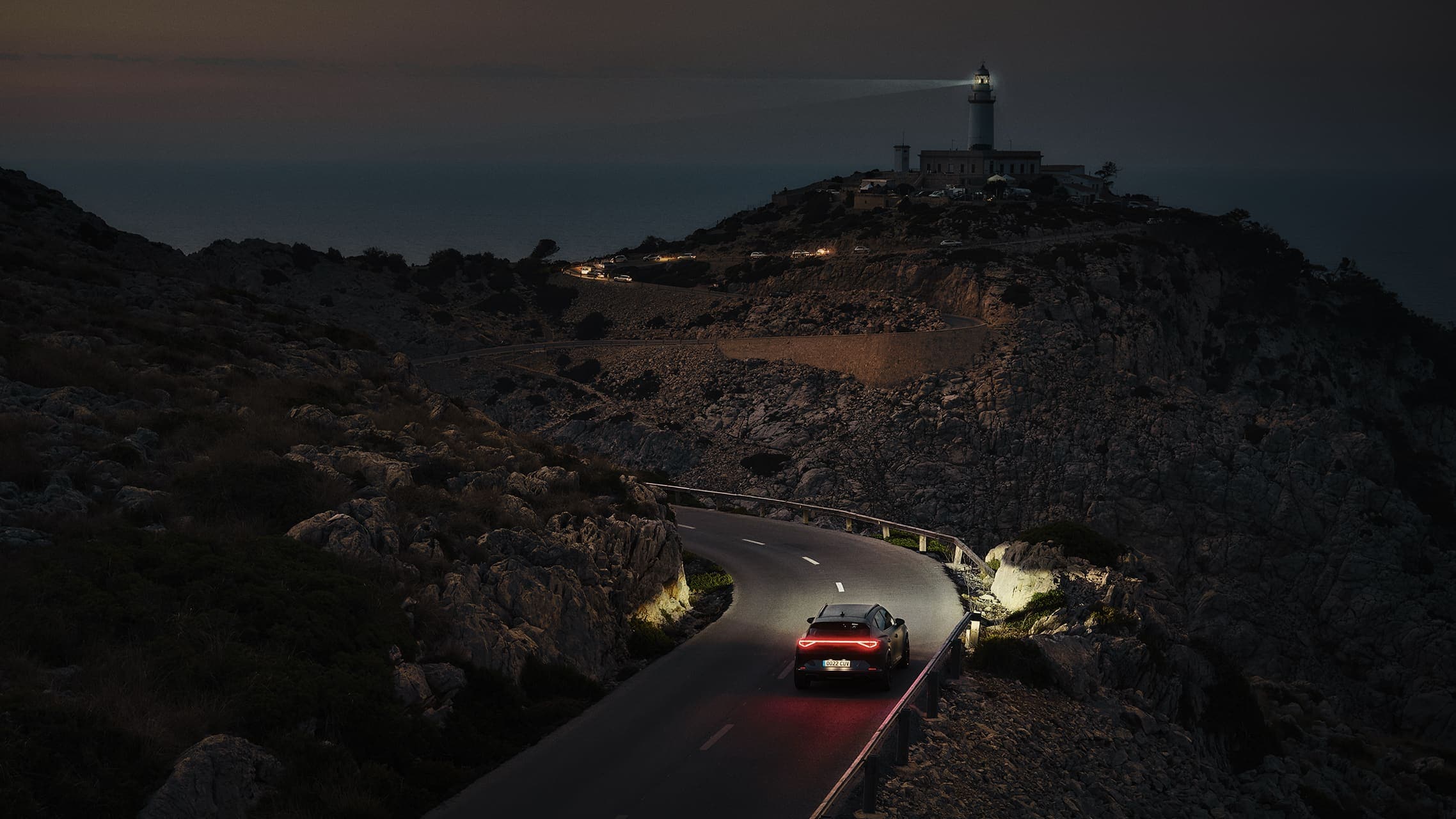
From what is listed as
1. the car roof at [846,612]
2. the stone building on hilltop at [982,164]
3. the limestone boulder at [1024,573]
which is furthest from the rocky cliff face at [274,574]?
the stone building on hilltop at [982,164]

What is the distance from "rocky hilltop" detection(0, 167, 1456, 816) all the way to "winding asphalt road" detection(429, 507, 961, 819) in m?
1.32

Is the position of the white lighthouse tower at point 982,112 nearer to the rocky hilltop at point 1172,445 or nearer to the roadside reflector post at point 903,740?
the rocky hilltop at point 1172,445

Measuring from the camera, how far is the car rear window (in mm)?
20359

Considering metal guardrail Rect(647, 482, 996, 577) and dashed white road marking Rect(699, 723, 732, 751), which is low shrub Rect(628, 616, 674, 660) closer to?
dashed white road marking Rect(699, 723, 732, 751)

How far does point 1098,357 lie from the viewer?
73.6 meters

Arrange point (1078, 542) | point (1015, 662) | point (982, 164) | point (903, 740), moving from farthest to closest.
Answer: point (982, 164), point (1078, 542), point (1015, 662), point (903, 740)

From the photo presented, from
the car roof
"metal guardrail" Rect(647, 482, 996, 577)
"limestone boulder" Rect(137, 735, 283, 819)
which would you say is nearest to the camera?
"limestone boulder" Rect(137, 735, 283, 819)

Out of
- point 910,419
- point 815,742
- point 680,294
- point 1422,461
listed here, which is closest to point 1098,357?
point 910,419

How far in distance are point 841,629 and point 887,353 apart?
5402cm

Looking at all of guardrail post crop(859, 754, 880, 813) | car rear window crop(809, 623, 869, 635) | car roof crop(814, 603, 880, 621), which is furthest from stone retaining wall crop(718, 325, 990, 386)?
guardrail post crop(859, 754, 880, 813)

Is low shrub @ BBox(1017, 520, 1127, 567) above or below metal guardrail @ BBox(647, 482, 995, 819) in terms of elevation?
below

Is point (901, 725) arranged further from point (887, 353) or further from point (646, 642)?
point (887, 353)

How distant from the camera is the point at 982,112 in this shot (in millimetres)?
132875

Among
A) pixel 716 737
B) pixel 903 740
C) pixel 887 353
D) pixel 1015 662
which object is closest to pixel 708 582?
pixel 1015 662
